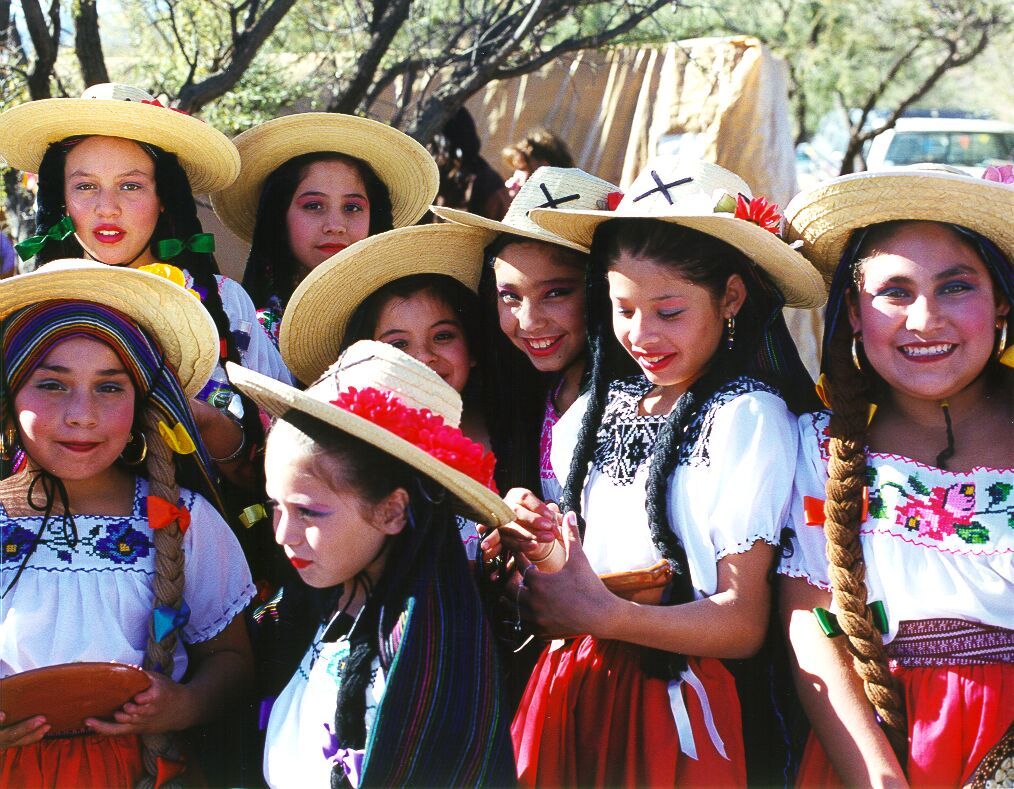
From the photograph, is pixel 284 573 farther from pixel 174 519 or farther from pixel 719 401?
pixel 719 401

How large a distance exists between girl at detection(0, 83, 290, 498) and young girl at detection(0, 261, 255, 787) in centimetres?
71

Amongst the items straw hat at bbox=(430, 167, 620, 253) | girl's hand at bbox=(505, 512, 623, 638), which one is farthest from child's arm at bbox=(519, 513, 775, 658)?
straw hat at bbox=(430, 167, 620, 253)

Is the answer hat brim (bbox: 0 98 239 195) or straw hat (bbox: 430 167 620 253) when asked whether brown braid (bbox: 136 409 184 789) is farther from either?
hat brim (bbox: 0 98 239 195)

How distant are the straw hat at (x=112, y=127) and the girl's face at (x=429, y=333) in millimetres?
1024

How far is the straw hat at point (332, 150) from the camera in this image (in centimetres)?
424

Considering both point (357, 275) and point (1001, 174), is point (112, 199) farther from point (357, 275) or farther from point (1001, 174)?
point (1001, 174)

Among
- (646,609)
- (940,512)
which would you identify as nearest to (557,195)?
(646,609)

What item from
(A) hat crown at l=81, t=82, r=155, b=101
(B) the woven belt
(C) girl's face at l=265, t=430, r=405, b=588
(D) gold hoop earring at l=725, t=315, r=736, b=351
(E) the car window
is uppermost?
(E) the car window

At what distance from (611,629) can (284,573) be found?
2.74ft

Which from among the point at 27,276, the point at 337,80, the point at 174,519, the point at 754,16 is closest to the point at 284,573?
the point at 174,519

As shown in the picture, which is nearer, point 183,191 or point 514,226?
point 514,226

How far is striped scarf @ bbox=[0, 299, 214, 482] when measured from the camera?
8.94ft

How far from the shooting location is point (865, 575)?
102 inches

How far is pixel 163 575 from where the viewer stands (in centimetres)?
271
